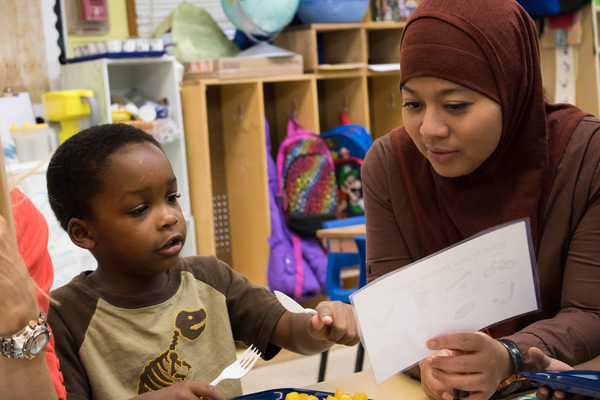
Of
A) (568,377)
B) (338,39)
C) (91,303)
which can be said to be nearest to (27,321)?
(91,303)

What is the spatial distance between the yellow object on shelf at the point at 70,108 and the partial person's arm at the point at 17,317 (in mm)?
2122

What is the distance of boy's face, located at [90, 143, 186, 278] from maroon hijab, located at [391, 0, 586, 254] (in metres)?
0.46

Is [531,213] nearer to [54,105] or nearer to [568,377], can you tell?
[568,377]

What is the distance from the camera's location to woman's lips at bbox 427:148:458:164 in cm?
113

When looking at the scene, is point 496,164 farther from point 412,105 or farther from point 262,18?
point 262,18

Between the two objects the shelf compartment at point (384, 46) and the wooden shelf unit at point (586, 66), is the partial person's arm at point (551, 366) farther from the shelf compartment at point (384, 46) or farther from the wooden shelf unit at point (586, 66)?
the wooden shelf unit at point (586, 66)

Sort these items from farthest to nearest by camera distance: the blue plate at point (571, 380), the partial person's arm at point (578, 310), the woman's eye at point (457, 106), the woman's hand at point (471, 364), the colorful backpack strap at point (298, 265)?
the colorful backpack strap at point (298, 265)
the woman's eye at point (457, 106)
the partial person's arm at point (578, 310)
the woman's hand at point (471, 364)
the blue plate at point (571, 380)

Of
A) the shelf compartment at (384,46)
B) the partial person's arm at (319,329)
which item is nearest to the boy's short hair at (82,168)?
the partial person's arm at (319,329)

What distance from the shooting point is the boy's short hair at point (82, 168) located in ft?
3.65

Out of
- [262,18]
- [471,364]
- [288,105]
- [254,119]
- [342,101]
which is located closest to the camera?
[471,364]

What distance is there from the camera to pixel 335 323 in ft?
3.34

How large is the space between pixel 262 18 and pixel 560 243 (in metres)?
2.48

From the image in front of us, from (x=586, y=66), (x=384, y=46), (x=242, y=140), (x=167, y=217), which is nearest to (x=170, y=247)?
(x=167, y=217)

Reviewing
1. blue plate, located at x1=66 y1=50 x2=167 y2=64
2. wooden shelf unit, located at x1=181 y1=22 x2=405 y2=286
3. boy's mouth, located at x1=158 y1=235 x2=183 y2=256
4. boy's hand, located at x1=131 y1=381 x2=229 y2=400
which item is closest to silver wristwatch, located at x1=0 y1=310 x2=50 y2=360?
boy's hand, located at x1=131 y1=381 x2=229 y2=400
